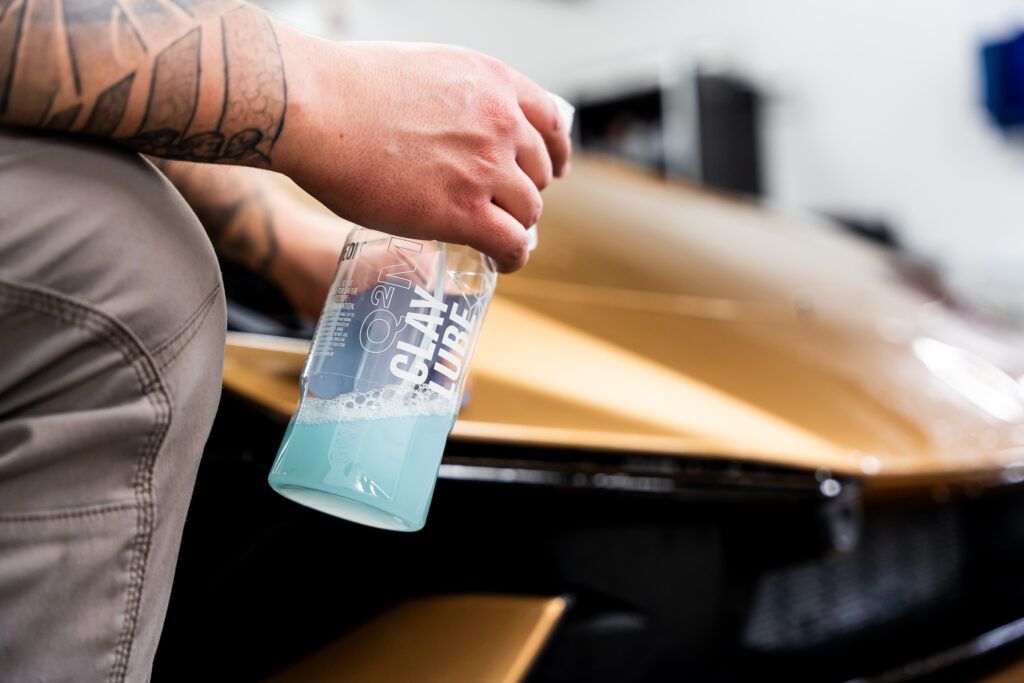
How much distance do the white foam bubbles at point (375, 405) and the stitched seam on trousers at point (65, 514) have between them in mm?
125

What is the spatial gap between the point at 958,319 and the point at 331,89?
1241 millimetres

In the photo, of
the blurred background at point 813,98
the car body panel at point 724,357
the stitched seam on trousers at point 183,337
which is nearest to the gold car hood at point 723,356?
the car body panel at point 724,357

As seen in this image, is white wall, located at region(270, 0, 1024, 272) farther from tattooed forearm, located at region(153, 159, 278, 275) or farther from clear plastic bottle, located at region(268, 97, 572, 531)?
clear plastic bottle, located at region(268, 97, 572, 531)

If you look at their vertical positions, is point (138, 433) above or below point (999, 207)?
above

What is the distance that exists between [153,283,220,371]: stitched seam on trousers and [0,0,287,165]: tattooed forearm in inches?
3.3

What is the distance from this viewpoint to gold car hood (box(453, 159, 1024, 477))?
777 mm

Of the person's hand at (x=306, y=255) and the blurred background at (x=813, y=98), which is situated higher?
the person's hand at (x=306, y=255)

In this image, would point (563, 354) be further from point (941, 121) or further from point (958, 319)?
point (941, 121)

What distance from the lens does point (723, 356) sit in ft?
3.14

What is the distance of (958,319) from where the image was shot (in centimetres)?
140

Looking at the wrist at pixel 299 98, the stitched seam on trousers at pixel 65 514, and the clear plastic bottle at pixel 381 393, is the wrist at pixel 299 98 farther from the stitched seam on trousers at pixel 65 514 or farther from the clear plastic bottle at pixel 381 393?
the stitched seam on trousers at pixel 65 514

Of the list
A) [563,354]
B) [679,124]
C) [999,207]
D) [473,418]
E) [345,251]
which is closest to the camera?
[345,251]

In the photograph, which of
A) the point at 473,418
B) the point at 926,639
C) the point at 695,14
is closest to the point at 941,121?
the point at 695,14

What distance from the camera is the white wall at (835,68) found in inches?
151
